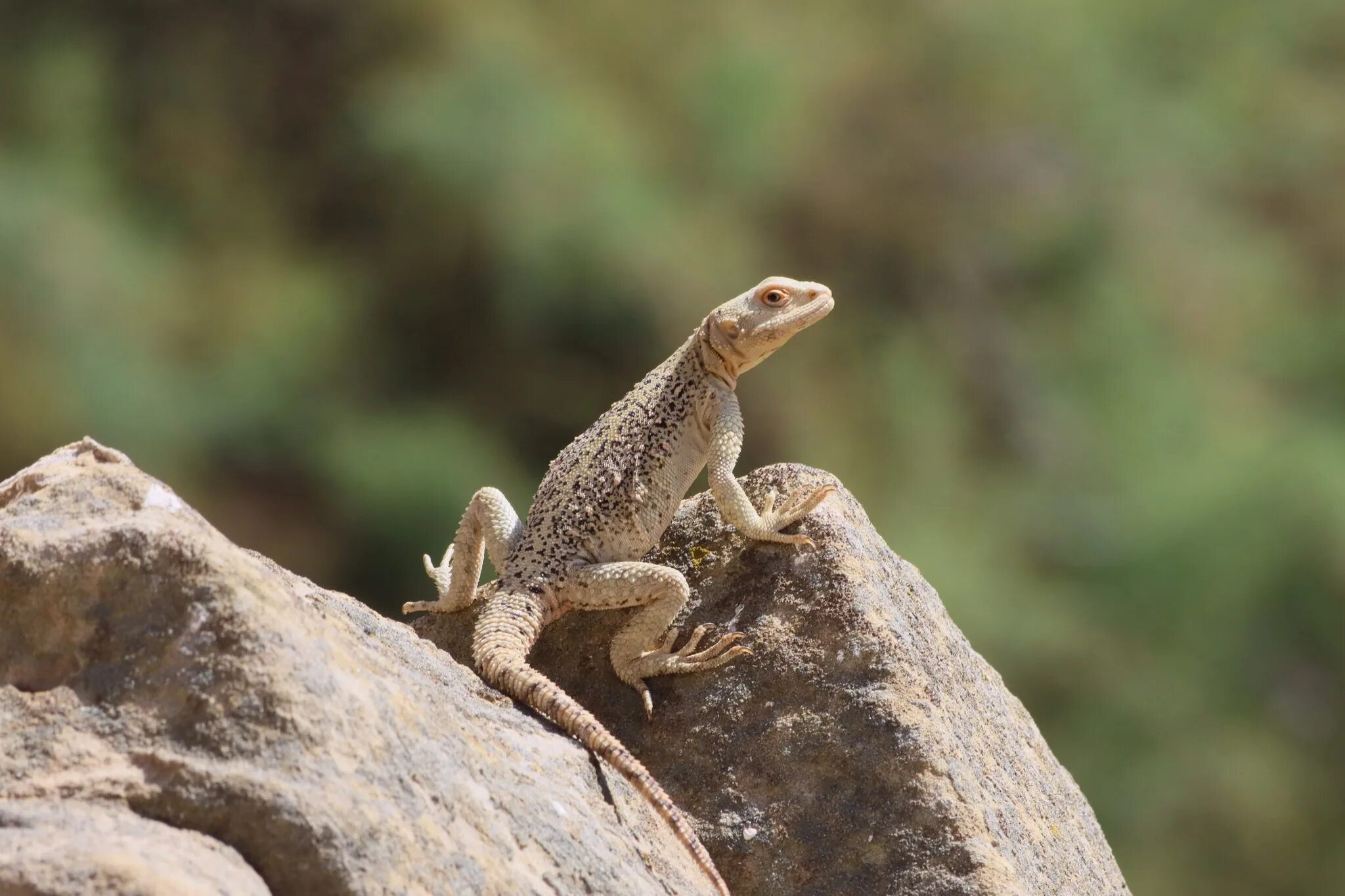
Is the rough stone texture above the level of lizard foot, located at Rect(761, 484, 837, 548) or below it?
below

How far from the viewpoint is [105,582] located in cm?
166

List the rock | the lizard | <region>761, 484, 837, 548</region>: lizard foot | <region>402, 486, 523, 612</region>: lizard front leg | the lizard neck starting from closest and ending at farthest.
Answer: the rock, the lizard, <region>761, 484, 837, 548</region>: lizard foot, <region>402, 486, 523, 612</region>: lizard front leg, the lizard neck

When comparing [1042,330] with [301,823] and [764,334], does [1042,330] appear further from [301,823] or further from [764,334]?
[301,823]

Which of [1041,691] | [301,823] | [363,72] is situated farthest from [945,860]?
[363,72]

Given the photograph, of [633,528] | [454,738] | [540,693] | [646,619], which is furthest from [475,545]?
[454,738]

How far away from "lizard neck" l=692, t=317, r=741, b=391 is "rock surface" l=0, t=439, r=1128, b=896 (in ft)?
1.05

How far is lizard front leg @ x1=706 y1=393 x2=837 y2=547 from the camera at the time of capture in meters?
2.51

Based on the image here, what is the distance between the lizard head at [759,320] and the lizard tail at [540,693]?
2.35 feet

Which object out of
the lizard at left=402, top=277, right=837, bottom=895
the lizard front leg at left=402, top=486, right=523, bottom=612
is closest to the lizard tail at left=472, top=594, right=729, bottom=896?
the lizard at left=402, top=277, right=837, bottom=895

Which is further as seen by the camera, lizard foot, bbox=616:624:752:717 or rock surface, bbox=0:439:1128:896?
lizard foot, bbox=616:624:752:717

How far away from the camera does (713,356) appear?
2.97m

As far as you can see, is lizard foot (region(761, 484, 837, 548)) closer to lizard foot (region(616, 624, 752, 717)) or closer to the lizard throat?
lizard foot (region(616, 624, 752, 717))

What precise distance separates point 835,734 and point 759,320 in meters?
0.99

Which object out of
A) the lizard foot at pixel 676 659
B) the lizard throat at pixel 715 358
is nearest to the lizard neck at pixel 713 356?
the lizard throat at pixel 715 358
